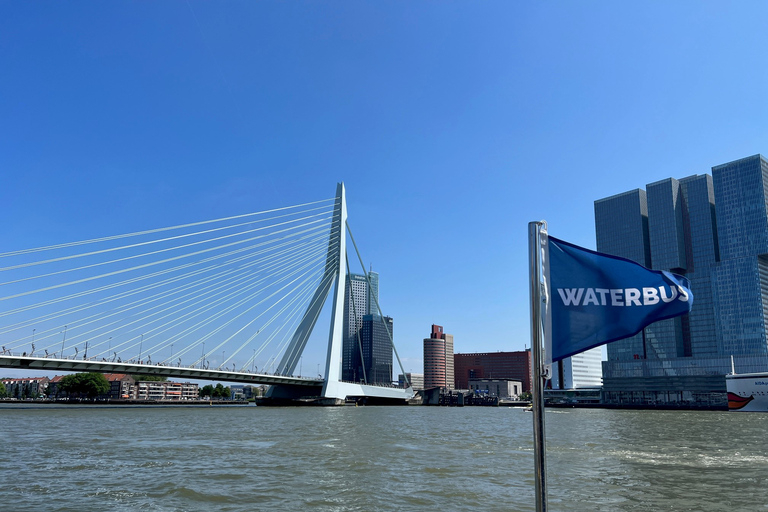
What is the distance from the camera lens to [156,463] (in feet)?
51.3

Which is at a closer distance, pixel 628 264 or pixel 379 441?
pixel 628 264

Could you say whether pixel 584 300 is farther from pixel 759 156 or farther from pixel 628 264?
pixel 759 156

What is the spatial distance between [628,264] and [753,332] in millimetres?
132239

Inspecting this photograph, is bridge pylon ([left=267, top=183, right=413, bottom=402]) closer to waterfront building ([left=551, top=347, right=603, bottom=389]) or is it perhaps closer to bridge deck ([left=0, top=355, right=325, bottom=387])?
bridge deck ([left=0, top=355, right=325, bottom=387])

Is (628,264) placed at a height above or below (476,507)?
above

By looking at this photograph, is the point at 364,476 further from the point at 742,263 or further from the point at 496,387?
the point at 496,387

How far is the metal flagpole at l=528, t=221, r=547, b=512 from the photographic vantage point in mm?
4117

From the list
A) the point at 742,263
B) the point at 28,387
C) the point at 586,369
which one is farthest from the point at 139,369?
the point at 586,369

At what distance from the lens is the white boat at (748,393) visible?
280 feet

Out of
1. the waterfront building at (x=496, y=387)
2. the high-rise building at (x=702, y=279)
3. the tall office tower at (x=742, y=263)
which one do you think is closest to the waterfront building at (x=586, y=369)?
the waterfront building at (x=496, y=387)

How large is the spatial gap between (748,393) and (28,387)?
532 ft

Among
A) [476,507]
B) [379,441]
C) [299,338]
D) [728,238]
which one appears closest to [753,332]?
[728,238]

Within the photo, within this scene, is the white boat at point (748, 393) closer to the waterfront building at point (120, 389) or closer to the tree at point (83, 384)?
the tree at point (83, 384)

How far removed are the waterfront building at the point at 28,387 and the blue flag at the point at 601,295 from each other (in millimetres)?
169398
